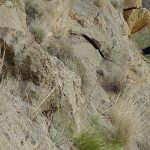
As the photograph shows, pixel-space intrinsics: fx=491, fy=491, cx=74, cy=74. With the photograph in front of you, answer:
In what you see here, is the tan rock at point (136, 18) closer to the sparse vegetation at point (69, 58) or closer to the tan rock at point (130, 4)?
the tan rock at point (130, 4)

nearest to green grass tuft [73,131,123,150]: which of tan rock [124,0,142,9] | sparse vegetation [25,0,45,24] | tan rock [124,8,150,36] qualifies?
sparse vegetation [25,0,45,24]

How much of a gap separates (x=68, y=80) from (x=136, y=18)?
9.05 metres

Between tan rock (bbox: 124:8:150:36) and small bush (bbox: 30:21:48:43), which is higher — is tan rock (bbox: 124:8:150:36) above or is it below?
below

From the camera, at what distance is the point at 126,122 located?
720 centimetres

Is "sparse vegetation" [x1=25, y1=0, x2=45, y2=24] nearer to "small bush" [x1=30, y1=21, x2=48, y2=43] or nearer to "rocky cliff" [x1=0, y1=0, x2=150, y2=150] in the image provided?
"rocky cliff" [x1=0, y1=0, x2=150, y2=150]

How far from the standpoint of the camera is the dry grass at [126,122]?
7121 millimetres

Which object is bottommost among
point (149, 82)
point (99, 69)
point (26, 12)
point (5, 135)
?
point (149, 82)

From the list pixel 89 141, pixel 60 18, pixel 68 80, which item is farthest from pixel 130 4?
pixel 89 141

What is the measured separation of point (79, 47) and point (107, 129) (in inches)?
98.9

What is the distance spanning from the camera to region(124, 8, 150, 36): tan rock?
14812 mm

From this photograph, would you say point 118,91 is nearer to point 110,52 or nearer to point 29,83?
point 110,52

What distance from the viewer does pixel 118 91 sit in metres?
9.55

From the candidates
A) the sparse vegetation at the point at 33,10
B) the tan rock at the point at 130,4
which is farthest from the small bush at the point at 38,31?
the tan rock at the point at 130,4

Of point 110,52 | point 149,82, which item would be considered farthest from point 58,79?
point 149,82
